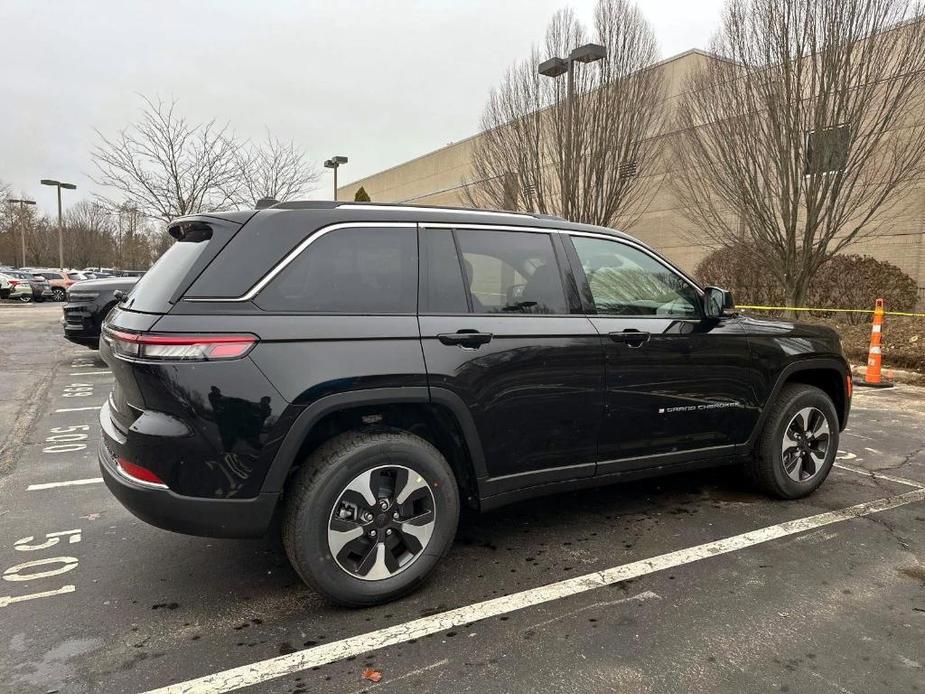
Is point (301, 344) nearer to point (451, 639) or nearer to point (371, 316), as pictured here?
point (371, 316)

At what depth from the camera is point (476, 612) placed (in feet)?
9.26

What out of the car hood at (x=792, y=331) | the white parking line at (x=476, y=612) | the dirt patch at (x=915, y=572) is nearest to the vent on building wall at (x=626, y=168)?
the car hood at (x=792, y=331)

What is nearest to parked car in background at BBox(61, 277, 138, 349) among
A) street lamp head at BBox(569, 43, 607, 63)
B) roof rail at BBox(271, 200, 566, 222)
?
roof rail at BBox(271, 200, 566, 222)

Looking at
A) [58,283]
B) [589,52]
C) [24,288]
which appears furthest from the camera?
[58,283]

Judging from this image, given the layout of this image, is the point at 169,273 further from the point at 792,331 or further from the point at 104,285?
the point at 104,285

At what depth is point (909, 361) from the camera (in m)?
10.3

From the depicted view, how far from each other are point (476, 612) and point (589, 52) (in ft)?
42.7

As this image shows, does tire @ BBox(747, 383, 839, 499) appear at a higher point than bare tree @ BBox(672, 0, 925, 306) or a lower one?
lower

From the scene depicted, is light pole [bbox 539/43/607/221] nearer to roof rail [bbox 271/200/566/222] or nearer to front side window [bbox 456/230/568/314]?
roof rail [bbox 271/200/566/222]

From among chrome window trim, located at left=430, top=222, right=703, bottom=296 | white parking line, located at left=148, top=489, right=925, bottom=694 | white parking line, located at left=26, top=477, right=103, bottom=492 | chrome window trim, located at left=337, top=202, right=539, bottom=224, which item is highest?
chrome window trim, located at left=337, top=202, right=539, bottom=224

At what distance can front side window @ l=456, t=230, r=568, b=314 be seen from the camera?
10.4 ft

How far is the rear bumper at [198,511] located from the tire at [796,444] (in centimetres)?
317

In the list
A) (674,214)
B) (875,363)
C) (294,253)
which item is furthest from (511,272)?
(674,214)

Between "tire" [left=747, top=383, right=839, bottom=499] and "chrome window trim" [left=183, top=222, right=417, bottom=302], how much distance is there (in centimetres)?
276
